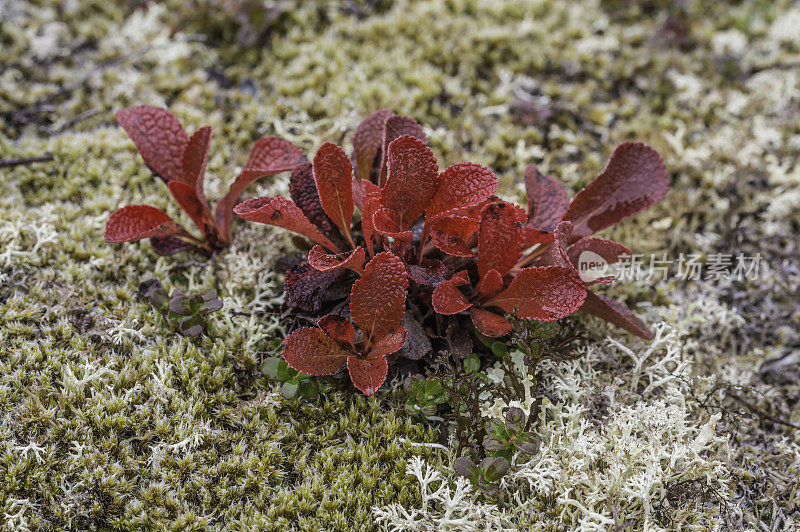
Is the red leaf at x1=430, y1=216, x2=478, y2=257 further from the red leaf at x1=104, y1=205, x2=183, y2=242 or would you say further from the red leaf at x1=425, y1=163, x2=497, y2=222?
the red leaf at x1=104, y1=205, x2=183, y2=242

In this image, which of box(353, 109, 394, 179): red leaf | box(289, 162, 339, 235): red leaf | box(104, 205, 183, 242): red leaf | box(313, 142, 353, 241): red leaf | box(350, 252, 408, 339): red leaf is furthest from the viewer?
box(353, 109, 394, 179): red leaf

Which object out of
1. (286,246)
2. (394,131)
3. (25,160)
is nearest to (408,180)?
(394,131)

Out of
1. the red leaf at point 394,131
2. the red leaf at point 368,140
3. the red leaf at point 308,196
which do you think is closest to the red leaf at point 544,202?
the red leaf at point 394,131

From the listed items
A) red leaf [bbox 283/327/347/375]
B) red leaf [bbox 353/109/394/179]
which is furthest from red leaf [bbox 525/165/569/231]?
red leaf [bbox 283/327/347/375]

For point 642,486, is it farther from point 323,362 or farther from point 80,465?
point 80,465

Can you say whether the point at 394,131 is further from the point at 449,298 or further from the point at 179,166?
the point at 179,166

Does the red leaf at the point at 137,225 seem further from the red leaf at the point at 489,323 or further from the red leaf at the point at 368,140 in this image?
the red leaf at the point at 489,323

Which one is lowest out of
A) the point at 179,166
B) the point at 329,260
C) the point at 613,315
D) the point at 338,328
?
the point at 613,315
